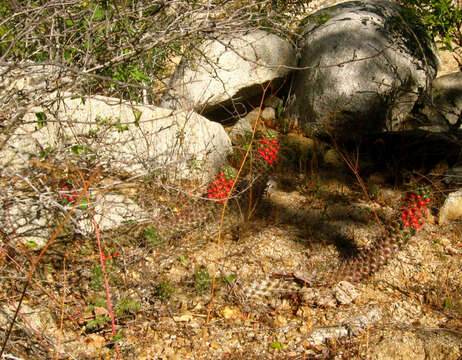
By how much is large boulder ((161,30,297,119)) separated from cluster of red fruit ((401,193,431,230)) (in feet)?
7.25

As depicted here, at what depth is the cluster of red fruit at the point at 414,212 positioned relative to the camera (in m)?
3.34

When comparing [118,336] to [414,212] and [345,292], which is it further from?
[414,212]

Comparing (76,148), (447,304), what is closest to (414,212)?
(447,304)

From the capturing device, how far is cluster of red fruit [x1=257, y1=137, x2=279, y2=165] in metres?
4.22

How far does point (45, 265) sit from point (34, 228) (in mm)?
288

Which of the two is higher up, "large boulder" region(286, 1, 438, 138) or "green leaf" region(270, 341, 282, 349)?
"large boulder" region(286, 1, 438, 138)

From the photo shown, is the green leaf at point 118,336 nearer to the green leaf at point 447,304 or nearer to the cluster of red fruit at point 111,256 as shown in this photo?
the cluster of red fruit at point 111,256

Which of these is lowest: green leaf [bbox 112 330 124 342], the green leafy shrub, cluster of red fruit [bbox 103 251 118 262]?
green leaf [bbox 112 330 124 342]

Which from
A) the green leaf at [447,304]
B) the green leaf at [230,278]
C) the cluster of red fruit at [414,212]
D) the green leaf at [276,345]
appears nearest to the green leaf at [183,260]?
the green leaf at [230,278]

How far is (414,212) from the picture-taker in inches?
132

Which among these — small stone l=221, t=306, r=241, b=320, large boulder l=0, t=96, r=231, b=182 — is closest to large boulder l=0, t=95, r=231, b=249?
large boulder l=0, t=96, r=231, b=182

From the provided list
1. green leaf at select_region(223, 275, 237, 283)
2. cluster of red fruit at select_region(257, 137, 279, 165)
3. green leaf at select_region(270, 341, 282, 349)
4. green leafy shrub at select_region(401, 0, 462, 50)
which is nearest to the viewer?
green leaf at select_region(270, 341, 282, 349)

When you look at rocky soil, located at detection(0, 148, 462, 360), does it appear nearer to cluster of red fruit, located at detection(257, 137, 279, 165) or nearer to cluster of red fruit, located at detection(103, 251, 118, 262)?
cluster of red fruit, located at detection(103, 251, 118, 262)

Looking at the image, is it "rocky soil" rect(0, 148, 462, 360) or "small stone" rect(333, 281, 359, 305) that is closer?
"rocky soil" rect(0, 148, 462, 360)
